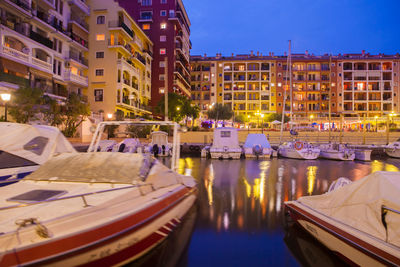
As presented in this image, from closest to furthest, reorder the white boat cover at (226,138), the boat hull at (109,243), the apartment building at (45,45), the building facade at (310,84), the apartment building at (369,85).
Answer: the boat hull at (109,243) → the white boat cover at (226,138) → the apartment building at (45,45) → the apartment building at (369,85) → the building facade at (310,84)

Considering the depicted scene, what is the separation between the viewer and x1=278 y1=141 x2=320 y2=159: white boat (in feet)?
74.9

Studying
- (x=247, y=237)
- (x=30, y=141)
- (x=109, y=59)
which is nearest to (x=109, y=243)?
(x=247, y=237)

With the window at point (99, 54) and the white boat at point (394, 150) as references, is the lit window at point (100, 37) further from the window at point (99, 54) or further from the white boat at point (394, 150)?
the white boat at point (394, 150)

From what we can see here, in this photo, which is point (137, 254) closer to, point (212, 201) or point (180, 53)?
point (212, 201)

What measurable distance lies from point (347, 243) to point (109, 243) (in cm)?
314

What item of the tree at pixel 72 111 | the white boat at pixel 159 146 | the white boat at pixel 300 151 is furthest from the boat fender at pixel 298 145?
the tree at pixel 72 111

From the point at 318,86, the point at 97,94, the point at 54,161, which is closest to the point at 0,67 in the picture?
the point at 97,94

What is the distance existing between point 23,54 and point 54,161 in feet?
90.3

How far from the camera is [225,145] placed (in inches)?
909

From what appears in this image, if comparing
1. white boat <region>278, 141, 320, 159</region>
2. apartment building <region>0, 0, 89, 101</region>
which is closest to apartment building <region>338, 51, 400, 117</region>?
white boat <region>278, 141, 320, 159</region>

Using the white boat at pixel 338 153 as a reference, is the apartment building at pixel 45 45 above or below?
above

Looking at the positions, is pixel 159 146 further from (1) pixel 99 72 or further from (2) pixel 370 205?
(2) pixel 370 205

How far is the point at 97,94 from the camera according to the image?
3822 cm

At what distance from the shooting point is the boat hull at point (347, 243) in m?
3.07
